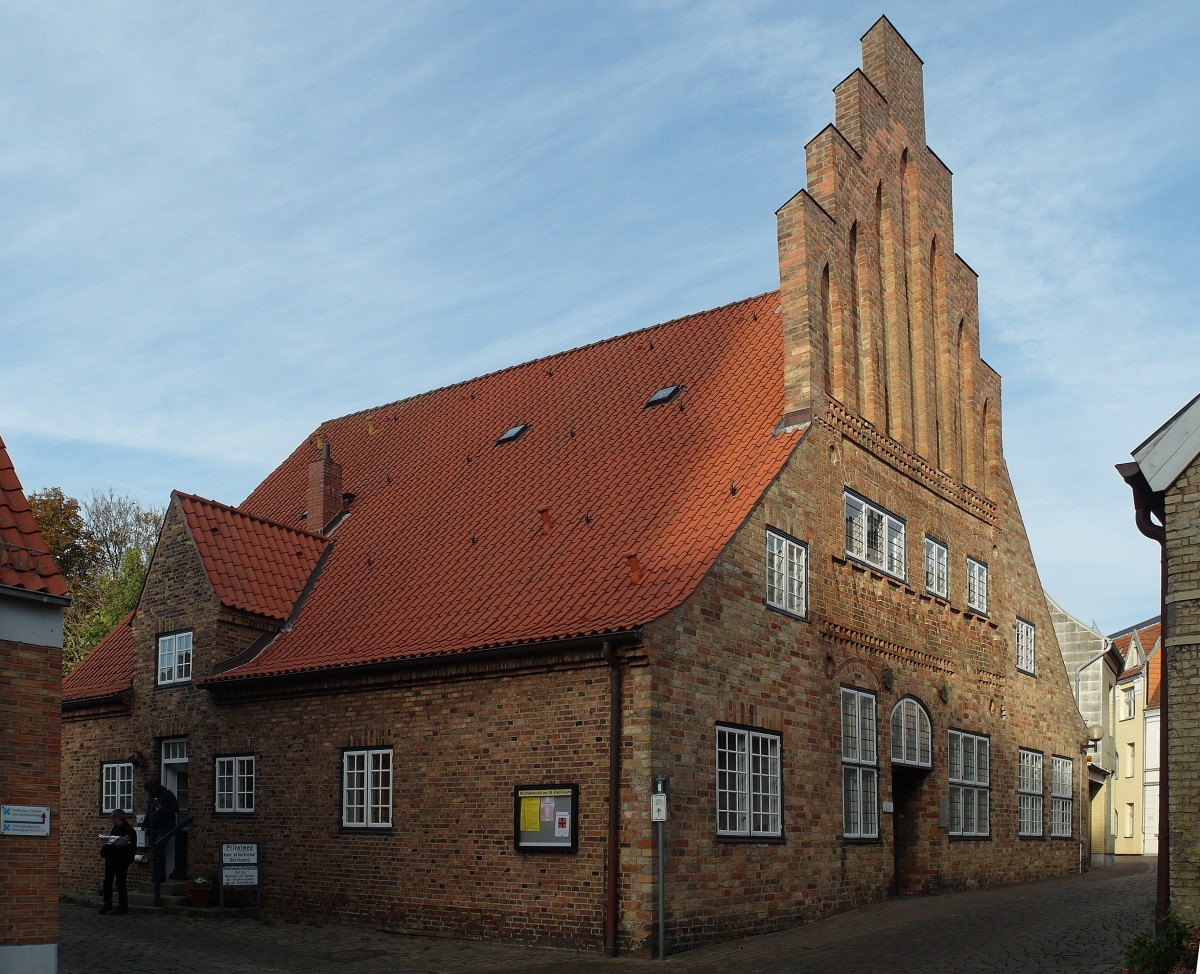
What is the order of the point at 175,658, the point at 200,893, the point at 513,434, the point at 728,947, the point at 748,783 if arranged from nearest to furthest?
1. the point at 728,947
2. the point at 748,783
3. the point at 200,893
4. the point at 175,658
5. the point at 513,434

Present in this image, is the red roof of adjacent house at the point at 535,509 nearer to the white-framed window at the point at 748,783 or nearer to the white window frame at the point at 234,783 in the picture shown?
the white window frame at the point at 234,783

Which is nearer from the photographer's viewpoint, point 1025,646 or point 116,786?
point 116,786

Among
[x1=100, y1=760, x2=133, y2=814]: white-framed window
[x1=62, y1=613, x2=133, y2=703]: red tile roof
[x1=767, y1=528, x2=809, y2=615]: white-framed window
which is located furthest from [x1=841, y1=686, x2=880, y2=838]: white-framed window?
[x1=62, y1=613, x2=133, y2=703]: red tile roof

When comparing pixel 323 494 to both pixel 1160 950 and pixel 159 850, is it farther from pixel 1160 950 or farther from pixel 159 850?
pixel 1160 950

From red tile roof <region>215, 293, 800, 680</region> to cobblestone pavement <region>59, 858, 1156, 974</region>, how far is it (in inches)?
153

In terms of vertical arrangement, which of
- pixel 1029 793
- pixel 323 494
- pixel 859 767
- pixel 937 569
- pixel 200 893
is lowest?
pixel 200 893

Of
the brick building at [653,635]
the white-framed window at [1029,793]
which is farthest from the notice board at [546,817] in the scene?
the white-framed window at [1029,793]

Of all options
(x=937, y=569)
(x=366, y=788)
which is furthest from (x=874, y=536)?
(x=366, y=788)

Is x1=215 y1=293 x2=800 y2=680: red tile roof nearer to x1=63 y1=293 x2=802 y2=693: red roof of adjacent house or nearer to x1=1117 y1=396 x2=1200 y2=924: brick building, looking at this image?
x1=63 y1=293 x2=802 y2=693: red roof of adjacent house

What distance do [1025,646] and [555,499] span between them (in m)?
11.7

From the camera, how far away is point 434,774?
1892 centimetres

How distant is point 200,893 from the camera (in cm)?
2058

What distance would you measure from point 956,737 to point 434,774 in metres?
10.3

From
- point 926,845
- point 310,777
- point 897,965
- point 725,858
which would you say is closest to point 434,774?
point 310,777
